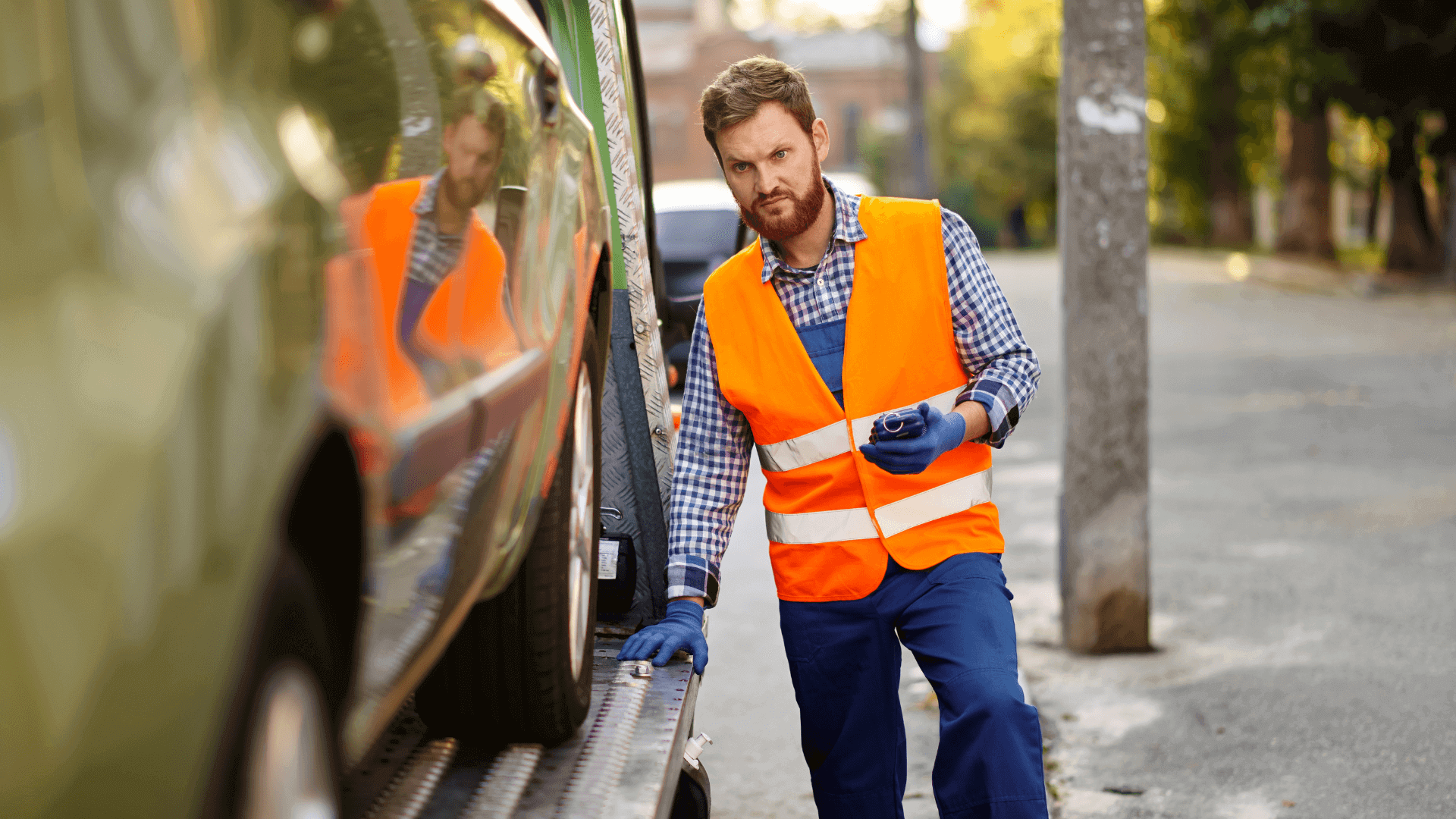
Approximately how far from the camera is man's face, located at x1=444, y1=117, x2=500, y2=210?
198 cm

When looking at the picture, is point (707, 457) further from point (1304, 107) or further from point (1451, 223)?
point (1304, 107)

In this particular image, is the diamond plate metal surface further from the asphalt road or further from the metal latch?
the asphalt road

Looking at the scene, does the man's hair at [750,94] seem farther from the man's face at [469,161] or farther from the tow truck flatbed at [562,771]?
the tow truck flatbed at [562,771]

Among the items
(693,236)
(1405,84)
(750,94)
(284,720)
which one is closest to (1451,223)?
(1405,84)

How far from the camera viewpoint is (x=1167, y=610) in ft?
20.0

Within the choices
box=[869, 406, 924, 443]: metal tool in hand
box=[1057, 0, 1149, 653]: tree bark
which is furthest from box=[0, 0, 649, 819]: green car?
box=[1057, 0, 1149, 653]: tree bark

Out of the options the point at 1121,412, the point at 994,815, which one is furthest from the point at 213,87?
the point at 1121,412

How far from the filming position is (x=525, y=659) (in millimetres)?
2699

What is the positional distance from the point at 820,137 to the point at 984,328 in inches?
23.6

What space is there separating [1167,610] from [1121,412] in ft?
3.85

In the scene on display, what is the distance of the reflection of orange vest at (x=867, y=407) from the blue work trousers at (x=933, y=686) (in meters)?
0.06

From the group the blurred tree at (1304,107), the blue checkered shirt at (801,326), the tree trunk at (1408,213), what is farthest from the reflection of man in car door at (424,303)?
the tree trunk at (1408,213)

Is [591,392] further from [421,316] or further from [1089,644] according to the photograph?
[1089,644]

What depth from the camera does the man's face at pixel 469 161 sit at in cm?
198
